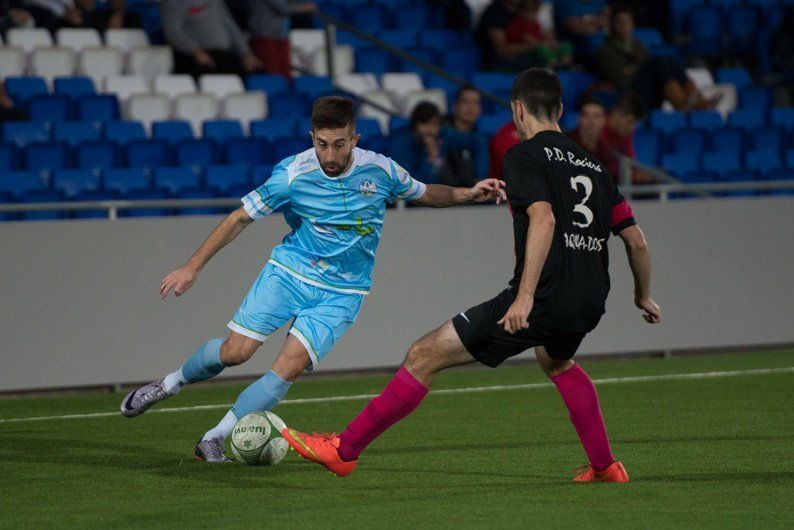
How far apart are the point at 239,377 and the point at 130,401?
3992mm

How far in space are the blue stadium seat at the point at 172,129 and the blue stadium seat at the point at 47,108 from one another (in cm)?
90

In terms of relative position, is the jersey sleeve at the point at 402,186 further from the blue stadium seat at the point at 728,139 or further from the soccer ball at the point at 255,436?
the blue stadium seat at the point at 728,139

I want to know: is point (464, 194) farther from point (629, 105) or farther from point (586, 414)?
point (629, 105)

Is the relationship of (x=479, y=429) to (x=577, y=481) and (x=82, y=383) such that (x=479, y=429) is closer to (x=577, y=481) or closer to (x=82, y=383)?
(x=577, y=481)

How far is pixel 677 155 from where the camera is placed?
623 inches

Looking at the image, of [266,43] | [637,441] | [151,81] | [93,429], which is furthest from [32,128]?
[637,441]

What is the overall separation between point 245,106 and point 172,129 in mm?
1087

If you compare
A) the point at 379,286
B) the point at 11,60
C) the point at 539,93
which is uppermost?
the point at 539,93

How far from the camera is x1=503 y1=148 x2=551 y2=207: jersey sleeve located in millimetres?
6199

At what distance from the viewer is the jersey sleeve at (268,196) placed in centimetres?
739

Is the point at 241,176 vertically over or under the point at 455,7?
under

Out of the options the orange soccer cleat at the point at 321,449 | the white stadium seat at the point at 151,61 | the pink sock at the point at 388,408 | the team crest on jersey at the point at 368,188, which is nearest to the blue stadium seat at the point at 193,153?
the white stadium seat at the point at 151,61

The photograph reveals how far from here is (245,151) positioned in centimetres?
1366

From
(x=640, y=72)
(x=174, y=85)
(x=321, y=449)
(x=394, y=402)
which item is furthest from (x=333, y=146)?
(x=640, y=72)
